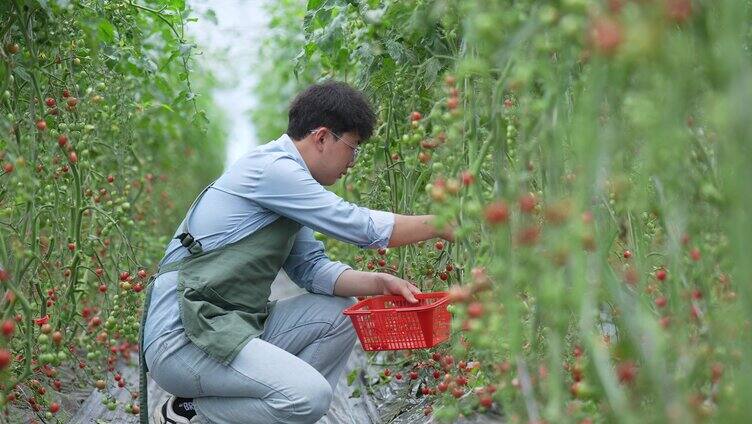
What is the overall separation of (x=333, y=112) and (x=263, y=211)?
0.32m

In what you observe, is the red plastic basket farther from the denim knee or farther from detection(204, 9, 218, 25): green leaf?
detection(204, 9, 218, 25): green leaf

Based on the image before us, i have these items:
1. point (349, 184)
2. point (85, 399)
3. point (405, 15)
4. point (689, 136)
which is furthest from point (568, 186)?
point (85, 399)

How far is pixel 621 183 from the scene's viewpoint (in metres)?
1.42

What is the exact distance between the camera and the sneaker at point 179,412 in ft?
9.36

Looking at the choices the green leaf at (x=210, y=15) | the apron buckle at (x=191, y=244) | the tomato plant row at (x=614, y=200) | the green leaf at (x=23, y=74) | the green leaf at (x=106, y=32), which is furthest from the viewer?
the green leaf at (x=210, y=15)

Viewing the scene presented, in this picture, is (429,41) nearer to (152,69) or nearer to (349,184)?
(349,184)

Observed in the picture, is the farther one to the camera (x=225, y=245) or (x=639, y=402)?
(x=225, y=245)

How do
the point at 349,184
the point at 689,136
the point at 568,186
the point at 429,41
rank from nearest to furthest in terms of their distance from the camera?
the point at 689,136 → the point at 568,186 → the point at 429,41 → the point at 349,184

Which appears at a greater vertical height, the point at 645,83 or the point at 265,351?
the point at 645,83

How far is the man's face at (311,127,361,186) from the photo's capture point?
2811 mm

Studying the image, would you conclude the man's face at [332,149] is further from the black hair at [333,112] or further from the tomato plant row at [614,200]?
the tomato plant row at [614,200]

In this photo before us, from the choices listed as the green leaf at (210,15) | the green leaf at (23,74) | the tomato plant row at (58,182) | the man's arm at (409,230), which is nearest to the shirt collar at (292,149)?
the man's arm at (409,230)

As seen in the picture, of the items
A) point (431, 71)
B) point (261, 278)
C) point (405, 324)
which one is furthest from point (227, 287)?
point (431, 71)

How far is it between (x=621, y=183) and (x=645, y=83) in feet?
0.53
